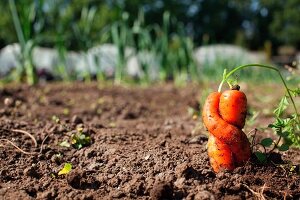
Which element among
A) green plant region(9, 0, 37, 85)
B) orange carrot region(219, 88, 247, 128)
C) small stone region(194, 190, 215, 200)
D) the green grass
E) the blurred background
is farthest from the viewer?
the blurred background

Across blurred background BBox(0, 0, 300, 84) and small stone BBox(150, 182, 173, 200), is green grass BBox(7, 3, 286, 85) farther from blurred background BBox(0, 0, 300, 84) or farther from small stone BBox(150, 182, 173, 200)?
small stone BBox(150, 182, 173, 200)

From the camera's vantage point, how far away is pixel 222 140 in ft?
4.88

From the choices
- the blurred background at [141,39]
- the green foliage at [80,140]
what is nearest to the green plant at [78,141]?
the green foliage at [80,140]

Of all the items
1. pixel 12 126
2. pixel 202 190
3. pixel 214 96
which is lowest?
pixel 202 190

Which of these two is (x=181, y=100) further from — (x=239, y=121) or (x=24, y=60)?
(x=239, y=121)

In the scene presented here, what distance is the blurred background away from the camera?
569cm

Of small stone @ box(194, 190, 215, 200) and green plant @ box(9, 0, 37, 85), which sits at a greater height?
green plant @ box(9, 0, 37, 85)

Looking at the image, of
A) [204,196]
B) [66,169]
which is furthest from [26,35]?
[204,196]

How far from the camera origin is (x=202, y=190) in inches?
54.8

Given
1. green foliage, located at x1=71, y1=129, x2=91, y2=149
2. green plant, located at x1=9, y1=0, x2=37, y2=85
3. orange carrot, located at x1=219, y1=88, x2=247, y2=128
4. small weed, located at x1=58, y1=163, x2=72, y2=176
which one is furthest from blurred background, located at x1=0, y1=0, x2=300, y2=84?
small weed, located at x1=58, y1=163, x2=72, y2=176

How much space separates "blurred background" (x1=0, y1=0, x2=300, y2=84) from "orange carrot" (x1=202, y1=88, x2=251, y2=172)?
0.97m

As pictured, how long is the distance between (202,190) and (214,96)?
33 centimetres

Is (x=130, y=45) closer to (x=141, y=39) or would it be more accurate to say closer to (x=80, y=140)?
(x=141, y=39)

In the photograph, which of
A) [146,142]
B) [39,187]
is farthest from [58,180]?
[146,142]
